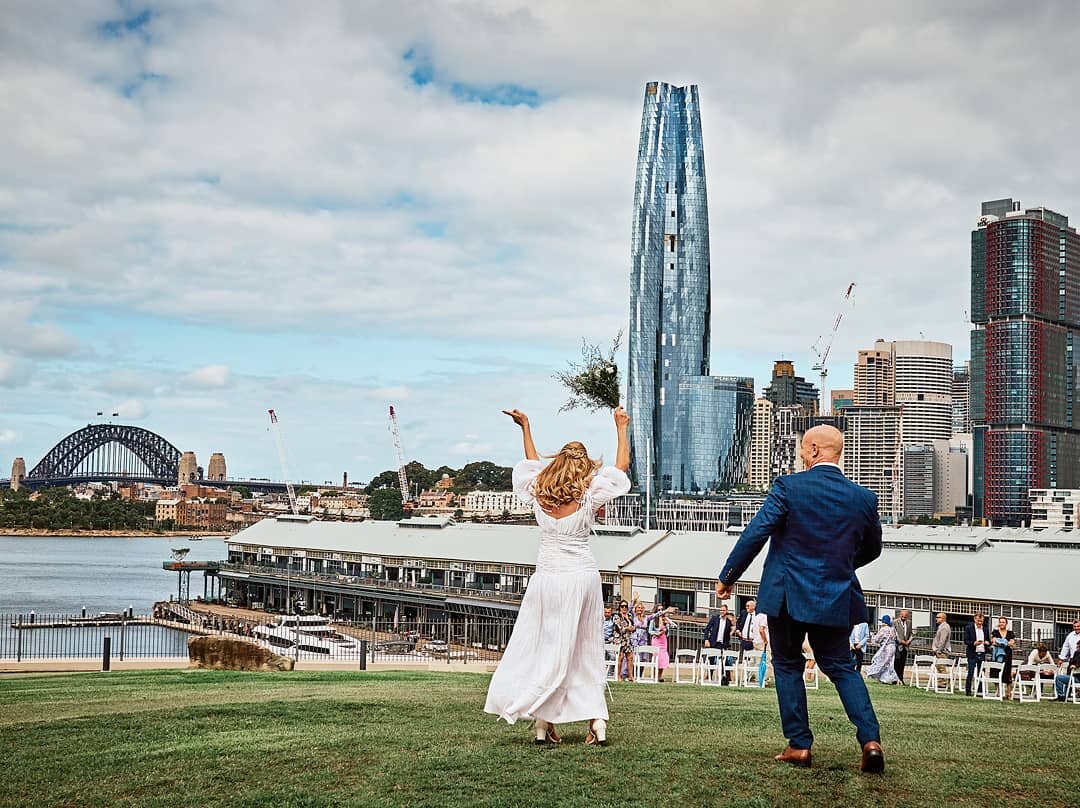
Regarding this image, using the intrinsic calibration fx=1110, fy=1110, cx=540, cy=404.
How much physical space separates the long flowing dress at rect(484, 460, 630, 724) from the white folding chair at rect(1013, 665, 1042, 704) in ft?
33.0

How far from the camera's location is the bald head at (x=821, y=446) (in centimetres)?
695

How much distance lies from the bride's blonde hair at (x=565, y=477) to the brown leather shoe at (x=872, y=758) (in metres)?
2.39

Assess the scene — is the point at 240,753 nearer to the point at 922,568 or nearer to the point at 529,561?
the point at 922,568

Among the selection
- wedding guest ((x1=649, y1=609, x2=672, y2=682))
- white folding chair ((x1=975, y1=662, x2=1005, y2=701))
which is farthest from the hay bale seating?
white folding chair ((x1=975, y1=662, x2=1005, y2=701))

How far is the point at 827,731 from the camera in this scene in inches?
342

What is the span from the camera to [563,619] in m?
7.44

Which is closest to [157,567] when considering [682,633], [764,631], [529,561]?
[529,561]

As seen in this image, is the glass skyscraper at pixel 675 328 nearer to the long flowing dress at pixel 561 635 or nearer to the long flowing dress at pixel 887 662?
the long flowing dress at pixel 887 662

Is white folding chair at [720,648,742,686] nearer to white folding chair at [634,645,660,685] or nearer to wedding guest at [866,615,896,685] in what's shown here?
white folding chair at [634,645,660,685]

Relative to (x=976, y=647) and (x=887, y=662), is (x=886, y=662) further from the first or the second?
(x=976, y=647)

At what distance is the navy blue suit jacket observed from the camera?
21.7 feet

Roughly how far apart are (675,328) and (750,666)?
170m

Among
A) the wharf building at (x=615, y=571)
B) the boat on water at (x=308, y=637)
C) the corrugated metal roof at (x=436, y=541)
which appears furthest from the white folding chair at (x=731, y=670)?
the corrugated metal roof at (x=436, y=541)

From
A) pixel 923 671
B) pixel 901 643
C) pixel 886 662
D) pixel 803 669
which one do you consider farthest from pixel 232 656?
pixel 803 669
